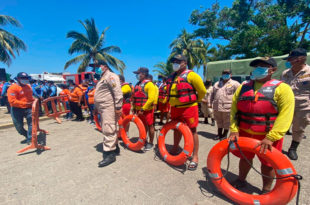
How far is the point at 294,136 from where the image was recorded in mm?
3205

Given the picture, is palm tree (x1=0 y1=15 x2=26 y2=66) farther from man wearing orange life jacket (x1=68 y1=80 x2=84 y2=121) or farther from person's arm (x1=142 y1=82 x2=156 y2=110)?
person's arm (x1=142 y1=82 x2=156 y2=110)

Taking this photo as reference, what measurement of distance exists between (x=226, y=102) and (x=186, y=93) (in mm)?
1771

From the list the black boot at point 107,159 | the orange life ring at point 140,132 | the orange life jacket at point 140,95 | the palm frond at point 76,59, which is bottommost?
the black boot at point 107,159

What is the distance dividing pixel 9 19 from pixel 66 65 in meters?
7.45

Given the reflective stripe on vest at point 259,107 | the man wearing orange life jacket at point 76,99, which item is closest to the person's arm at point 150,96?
the reflective stripe on vest at point 259,107

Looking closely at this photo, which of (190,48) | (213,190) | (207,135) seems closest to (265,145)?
(213,190)

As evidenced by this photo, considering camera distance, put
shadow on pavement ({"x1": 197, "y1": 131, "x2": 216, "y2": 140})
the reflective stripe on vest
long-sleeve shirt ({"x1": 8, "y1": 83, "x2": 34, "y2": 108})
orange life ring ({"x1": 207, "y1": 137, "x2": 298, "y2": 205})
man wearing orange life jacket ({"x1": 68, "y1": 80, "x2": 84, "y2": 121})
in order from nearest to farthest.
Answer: orange life ring ({"x1": 207, "y1": 137, "x2": 298, "y2": 205}), the reflective stripe on vest, long-sleeve shirt ({"x1": 8, "y1": 83, "x2": 34, "y2": 108}), shadow on pavement ({"x1": 197, "y1": 131, "x2": 216, "y2": 140}), man wearing orange life jacket ({"x1": 68, "y1": 80, "x2": 84, "y2": 121})

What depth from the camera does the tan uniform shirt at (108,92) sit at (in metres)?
3.03

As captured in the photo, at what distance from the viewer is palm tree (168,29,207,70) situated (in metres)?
25.2

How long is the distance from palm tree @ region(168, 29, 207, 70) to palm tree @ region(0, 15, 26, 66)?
19.8 metres

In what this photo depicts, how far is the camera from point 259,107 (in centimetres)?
182

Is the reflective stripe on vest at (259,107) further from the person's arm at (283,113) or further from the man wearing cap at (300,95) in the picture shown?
the man wearing cap at (300,95)

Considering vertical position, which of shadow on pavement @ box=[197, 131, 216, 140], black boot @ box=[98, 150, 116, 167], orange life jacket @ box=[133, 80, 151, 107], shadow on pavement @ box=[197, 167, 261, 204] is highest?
orange life jacket @ box=[133, 80, 151, 107]

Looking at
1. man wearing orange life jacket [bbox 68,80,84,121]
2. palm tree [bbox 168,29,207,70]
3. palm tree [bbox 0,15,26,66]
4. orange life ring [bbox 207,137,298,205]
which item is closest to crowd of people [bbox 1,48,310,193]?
orange life ring [bbox 207,137,298,205]
